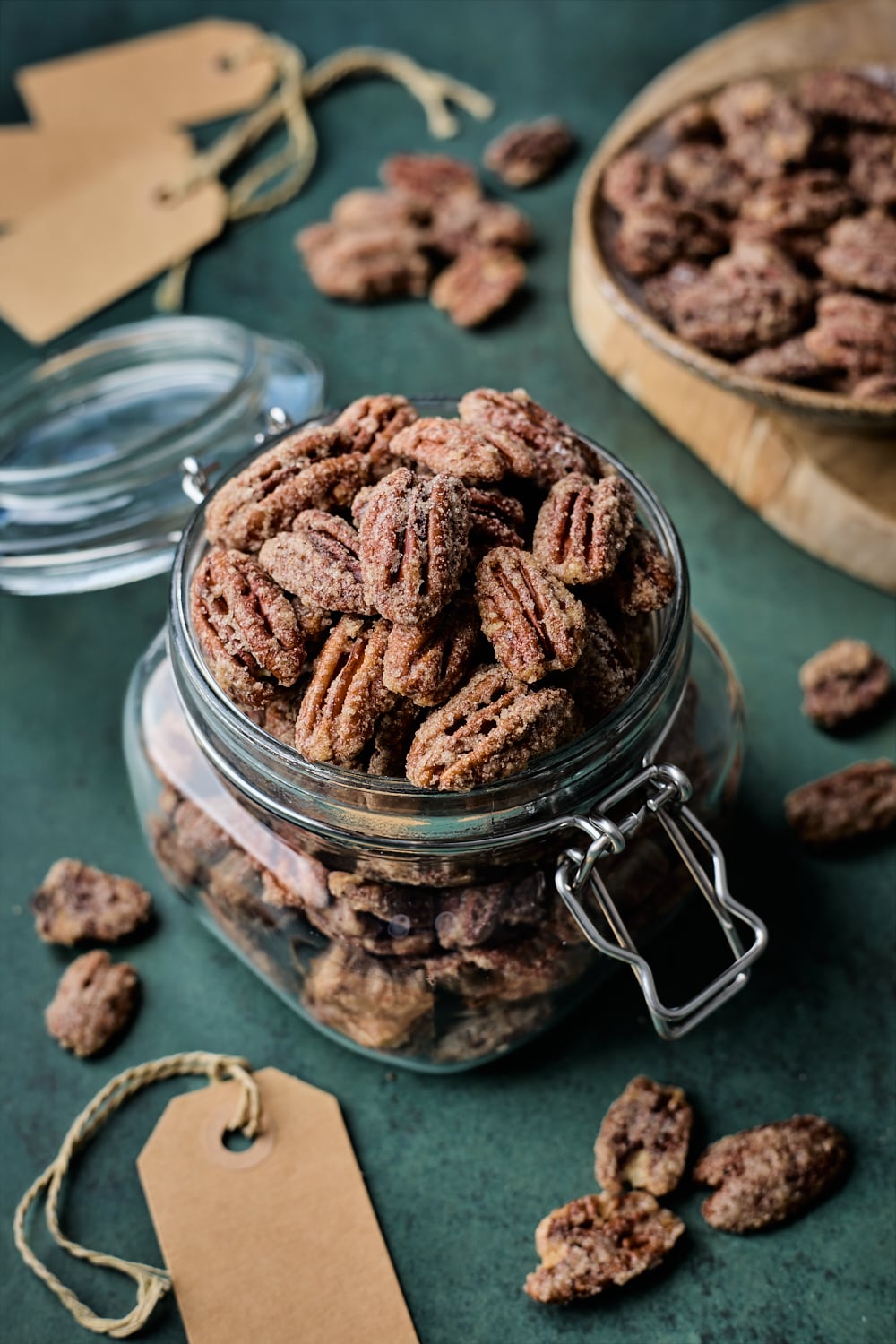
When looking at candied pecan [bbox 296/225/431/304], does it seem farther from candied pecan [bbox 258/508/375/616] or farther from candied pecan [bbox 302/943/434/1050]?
candied pecan [bbox 302/943/434/1050]

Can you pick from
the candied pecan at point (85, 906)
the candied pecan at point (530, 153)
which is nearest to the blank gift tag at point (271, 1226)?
the candied pecan at point (85, 906)

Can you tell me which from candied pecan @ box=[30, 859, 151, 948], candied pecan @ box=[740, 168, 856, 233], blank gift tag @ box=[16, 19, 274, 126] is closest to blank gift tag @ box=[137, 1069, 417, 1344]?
candied pecan @ box=[30, 859, 151, 948]

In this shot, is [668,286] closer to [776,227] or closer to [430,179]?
Result: [776,227]

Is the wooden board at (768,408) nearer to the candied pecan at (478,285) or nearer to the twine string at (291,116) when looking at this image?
the candied pecan at (478,285)

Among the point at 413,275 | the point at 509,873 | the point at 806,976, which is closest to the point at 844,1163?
the point at 806,976

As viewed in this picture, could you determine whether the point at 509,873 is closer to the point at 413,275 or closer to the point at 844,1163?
the point at 844,1163

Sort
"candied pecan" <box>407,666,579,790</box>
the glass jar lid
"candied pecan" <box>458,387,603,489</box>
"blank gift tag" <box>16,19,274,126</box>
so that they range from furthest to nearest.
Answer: "blank gift tag" <box>16,19,274,126</box>
the glass jar lid
"candied pecan" <box>458,387,603,489</box>
"candied pecan" <box>407,666,579,790</box>
